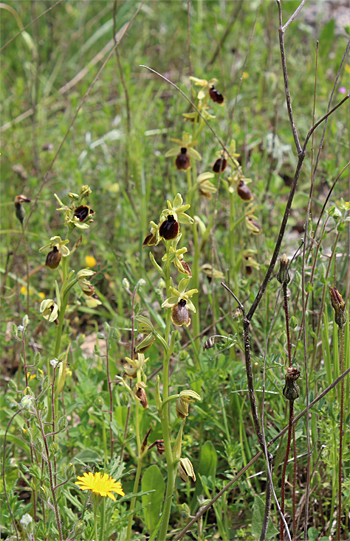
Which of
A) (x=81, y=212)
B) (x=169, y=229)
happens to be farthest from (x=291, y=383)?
(x=81, y=212)

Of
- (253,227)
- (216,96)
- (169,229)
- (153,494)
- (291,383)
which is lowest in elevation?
(153,494)

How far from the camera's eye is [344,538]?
5.40 ft

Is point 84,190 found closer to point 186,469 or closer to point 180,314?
point 180,314

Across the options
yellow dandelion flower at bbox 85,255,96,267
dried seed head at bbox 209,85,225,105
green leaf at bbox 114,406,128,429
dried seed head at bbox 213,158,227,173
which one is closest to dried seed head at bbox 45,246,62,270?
green leaf at bbox 114,406,128,429

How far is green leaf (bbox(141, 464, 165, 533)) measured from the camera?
1.58 meters

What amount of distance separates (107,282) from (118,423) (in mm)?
1192

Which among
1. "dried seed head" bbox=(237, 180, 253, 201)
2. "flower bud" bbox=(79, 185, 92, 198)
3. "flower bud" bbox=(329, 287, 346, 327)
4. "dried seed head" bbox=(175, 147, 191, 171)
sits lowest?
"flower bud" bbox=(329, 287, 346, 327)

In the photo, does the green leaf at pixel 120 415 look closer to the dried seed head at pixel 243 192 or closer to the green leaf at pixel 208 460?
the green leaf at pixel 208 460

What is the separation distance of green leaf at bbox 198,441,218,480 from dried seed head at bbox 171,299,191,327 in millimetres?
584

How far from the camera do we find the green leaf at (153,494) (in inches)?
62.2

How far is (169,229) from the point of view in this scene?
133 centimetres

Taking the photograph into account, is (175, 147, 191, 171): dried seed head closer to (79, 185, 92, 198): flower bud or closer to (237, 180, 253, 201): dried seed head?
(237, 180, 253, 201): dried seed head

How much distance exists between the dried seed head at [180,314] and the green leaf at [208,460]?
1.92ft

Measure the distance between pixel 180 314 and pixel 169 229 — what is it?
225mm
